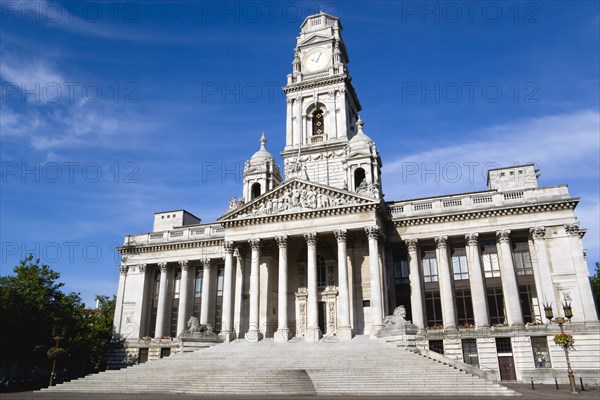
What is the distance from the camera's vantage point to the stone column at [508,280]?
133 feet

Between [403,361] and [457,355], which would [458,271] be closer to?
[457,355]

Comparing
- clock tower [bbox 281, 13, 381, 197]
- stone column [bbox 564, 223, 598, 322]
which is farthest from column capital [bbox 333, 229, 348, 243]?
stone column [bbox 564, 223, 598, 322]

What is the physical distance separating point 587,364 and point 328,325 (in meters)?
21.5

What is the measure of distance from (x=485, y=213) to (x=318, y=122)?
2412 centimetres

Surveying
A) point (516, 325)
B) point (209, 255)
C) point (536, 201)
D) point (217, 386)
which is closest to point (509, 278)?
point (516, 325)

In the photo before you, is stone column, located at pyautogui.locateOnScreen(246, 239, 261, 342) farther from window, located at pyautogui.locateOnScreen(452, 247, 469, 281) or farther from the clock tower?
window, located at pyautogui.locateOnScreen(452, 247, 469, 281)

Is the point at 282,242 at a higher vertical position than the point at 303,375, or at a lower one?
higher

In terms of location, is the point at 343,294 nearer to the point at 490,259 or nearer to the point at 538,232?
the point at 490,259

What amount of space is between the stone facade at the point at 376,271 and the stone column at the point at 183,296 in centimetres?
13

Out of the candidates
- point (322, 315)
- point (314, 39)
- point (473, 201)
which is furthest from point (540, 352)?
point (314, 39)

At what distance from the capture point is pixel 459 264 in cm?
4450

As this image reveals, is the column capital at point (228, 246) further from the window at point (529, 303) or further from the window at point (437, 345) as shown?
the window at point (529, 303)

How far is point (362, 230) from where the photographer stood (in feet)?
138

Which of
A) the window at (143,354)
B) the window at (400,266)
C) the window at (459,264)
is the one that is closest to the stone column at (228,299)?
the window at (143,354)
